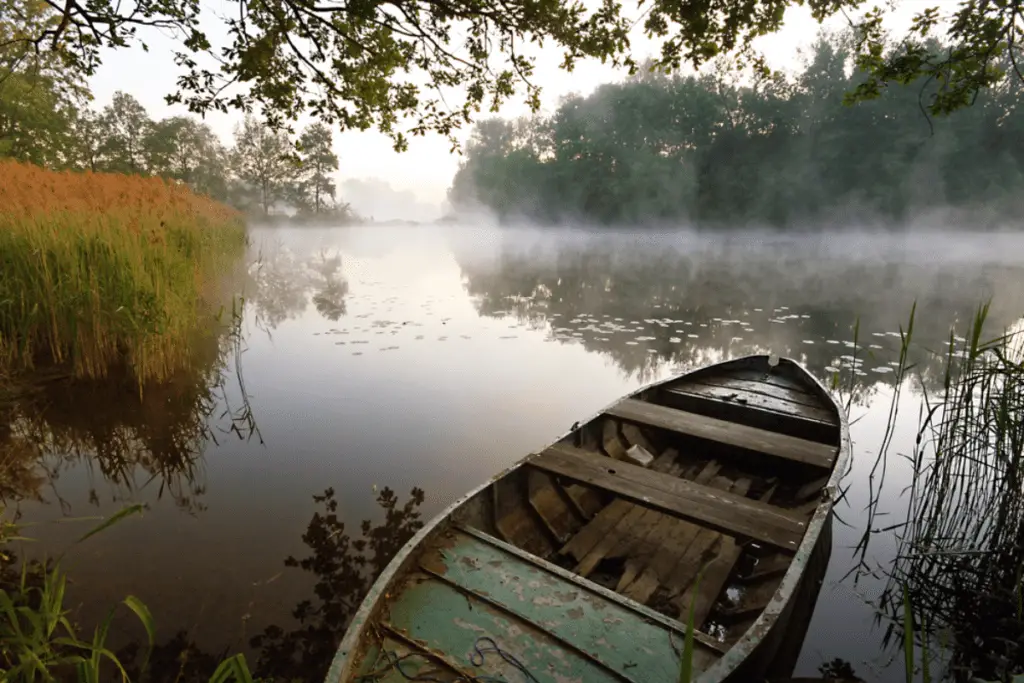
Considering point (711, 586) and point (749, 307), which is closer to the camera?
point (711, 586)

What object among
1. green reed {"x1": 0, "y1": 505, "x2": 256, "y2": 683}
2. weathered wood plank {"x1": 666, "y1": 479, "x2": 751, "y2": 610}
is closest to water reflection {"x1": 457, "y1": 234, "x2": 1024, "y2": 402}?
weathered wood plank {"x1": 666, "y1": 479, "x2": 751, "y2": 610}

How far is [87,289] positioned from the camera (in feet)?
16.8

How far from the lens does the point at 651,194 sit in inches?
1821

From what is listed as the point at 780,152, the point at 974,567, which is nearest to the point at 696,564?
the point at 974,567

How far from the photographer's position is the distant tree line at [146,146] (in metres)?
19.2

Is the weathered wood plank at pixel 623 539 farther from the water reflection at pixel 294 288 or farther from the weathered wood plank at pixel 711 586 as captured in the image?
the water reflection at pixel 294 288

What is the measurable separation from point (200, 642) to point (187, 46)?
5.79m

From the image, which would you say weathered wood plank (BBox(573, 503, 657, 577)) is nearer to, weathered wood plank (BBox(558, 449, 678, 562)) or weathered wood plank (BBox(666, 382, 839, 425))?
weathered wood plank (BBox(558, 449, 678, 562))

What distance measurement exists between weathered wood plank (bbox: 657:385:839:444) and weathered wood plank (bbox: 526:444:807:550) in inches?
71.9

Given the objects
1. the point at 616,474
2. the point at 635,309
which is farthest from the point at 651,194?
the point at 616,474

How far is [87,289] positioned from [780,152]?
50792 millimetres

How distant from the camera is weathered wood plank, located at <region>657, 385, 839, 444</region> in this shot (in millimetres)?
4605

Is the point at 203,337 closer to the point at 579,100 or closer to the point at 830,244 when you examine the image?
the point at 830,244

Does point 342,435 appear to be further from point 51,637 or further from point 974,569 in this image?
point 974,569
